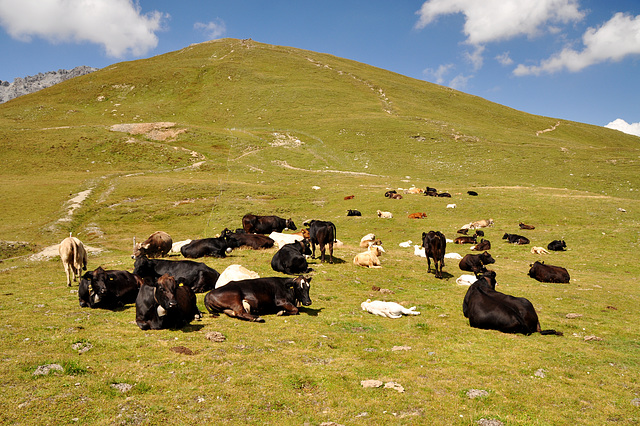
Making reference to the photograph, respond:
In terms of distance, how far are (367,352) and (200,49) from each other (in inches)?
5977

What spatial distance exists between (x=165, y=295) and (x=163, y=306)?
0.86ft

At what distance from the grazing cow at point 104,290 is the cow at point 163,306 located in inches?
82.6

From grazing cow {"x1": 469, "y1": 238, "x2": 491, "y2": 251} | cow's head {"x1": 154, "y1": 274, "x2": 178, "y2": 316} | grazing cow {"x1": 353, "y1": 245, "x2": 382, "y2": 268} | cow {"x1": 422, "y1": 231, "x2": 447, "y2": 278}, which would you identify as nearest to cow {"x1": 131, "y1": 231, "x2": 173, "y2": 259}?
grazing cow {"x1": 353, "y1": 245, "x2": 382, "y2": 268}

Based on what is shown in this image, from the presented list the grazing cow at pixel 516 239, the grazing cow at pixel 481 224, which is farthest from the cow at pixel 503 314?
the grazing cow at pixel 481 224

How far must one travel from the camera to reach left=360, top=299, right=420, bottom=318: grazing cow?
1159 centimetres

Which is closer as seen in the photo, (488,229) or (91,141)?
(488,229)

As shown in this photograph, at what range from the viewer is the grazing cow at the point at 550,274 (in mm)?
17094

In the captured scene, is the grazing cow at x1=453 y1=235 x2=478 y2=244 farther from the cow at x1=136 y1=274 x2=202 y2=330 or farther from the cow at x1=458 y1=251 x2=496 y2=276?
the cow at x1=136 y1=274 x2=202 y2=330

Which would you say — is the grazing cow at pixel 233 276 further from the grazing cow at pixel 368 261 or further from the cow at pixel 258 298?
the grazing cow at pixel 368 261

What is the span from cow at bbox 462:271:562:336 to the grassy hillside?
0.40 m

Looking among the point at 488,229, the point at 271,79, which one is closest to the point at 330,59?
the point at 271,79

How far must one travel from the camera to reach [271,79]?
109562 millimetres

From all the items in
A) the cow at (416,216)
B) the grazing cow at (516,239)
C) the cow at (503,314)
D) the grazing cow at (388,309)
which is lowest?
the grazing cow at (388,309)

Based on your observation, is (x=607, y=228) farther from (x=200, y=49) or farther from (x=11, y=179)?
(x=200, y=49)
